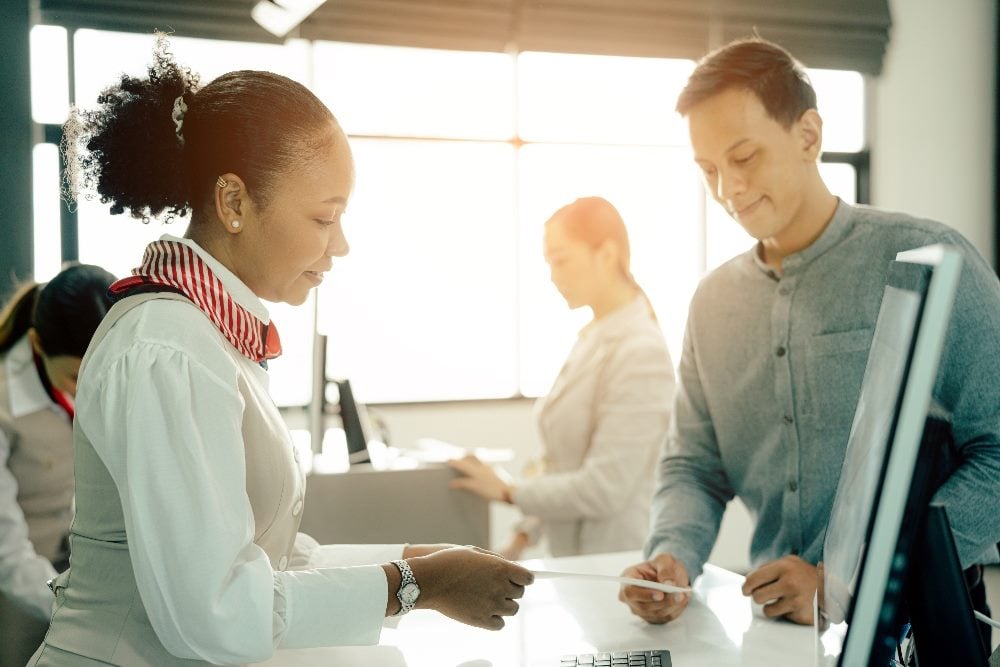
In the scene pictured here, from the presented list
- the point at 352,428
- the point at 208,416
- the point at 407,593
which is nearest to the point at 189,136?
the point at 208,416

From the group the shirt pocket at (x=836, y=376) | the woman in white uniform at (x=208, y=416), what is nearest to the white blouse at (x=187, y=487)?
the woman in white uniform at (x=208, y=416)

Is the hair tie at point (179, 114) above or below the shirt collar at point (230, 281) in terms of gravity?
above

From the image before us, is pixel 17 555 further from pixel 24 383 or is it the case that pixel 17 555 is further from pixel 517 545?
pixel 517 545

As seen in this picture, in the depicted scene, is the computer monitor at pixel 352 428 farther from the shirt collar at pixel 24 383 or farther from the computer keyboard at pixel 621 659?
the computer keyboard at pixel 621 659

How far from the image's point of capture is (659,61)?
448 centimetres

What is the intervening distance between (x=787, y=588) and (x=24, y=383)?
1.76m

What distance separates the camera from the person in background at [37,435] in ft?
5.99

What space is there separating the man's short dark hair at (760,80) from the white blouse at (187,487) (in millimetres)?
941

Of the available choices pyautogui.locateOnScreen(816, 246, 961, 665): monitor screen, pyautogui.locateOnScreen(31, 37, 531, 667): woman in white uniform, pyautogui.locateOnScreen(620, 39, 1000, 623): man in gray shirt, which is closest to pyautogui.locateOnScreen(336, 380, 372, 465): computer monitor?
pyautogui.locateOnScreen(620, 39, 1000, 623): man in gray shirt

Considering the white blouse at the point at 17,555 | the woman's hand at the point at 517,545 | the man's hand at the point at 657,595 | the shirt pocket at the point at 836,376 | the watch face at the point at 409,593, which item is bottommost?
the woman's hand at the point at 517,545

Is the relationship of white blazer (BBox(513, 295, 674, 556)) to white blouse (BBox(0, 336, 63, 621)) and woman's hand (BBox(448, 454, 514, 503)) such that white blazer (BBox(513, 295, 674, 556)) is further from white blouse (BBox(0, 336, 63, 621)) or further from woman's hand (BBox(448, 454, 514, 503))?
white blouse (BBox(0, 336, 63, 621))

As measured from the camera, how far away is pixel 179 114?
99cm

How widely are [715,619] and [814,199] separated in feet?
2.30

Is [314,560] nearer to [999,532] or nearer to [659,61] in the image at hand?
[999,532]
